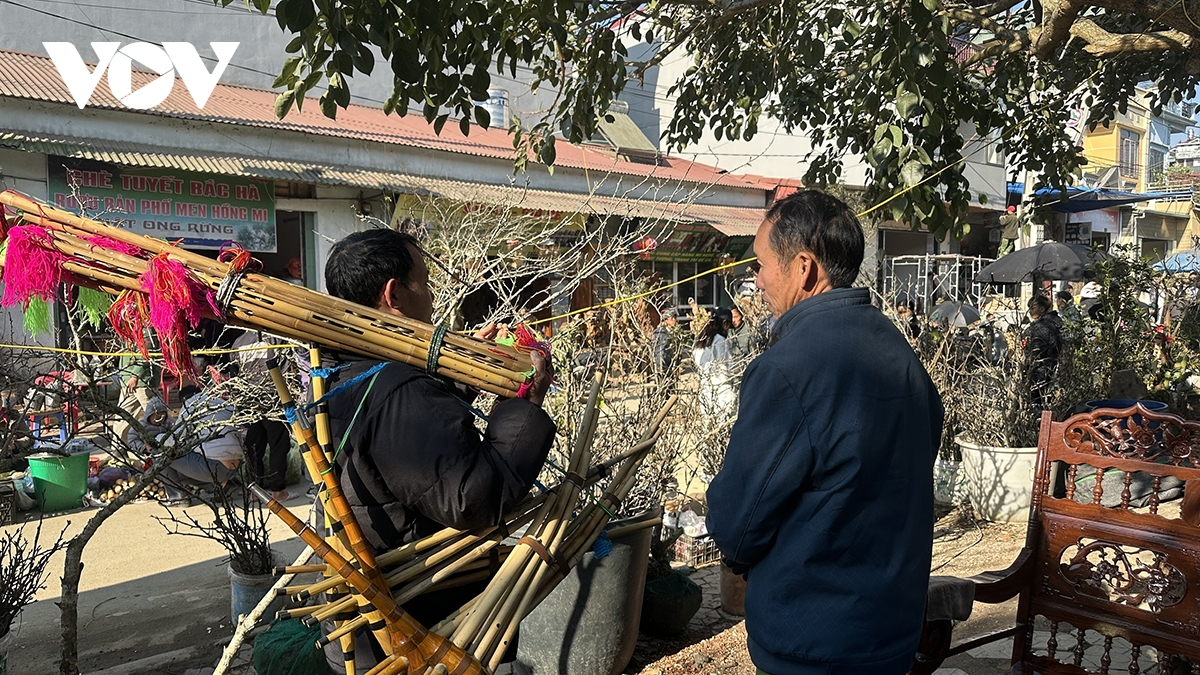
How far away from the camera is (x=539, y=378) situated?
1.87 m

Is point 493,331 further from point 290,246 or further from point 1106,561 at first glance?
point 290,246

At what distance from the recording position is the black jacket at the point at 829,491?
5.08 feet

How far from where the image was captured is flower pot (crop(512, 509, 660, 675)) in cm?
313

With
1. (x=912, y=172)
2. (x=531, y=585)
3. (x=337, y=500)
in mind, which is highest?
(x=912, y=172)

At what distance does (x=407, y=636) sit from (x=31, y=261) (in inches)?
44.2

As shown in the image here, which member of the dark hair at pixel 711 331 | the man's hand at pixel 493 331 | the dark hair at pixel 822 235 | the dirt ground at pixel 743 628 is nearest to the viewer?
the dark hair at pixel 822 235

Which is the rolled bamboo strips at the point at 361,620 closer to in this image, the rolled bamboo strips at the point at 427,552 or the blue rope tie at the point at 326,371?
the rolled bamboo strips at the point at 427,552

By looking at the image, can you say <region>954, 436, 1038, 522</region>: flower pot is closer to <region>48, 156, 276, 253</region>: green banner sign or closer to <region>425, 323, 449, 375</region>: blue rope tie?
<region>425, 323, 449, 375</region>: blue rope tie

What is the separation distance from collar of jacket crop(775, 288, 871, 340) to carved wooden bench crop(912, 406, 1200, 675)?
117 cm

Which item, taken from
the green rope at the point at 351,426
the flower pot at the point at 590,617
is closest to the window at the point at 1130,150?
the flower pot at the point at 590,617

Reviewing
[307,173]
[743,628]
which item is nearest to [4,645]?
[743,628]

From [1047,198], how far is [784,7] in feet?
7.71

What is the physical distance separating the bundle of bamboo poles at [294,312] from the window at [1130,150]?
116 ft

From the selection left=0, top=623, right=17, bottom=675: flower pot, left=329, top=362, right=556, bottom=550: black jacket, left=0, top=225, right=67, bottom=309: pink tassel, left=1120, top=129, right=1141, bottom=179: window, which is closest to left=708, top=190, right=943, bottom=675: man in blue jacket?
left=329, top=362, right=556, bottom=550: black jacket
